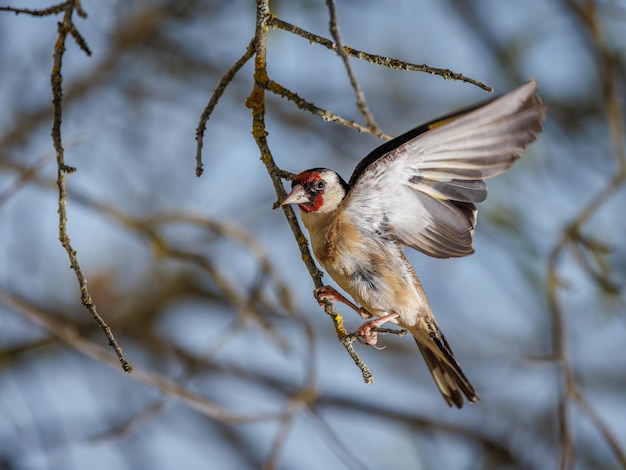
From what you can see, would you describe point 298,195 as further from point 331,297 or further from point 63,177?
point 63,177

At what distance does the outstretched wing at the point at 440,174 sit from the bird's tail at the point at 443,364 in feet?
1.56

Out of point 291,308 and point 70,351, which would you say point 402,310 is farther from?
point 70,351

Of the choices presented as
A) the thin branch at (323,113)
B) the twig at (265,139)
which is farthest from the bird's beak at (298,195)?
the thin branch at (323,113)

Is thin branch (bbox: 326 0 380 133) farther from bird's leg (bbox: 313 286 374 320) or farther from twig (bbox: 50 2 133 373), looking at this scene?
twig (bbox: 50 2 133 373)

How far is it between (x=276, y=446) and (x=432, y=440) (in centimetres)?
155

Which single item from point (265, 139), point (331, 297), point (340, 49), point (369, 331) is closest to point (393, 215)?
point (369, 331)

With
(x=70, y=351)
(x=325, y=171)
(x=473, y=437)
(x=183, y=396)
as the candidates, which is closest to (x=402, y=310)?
(x=325, y=171)

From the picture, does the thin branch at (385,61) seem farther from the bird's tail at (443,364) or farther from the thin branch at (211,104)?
the bird's tail at (443,364)

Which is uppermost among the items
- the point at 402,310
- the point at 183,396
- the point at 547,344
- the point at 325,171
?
the point at 547,344

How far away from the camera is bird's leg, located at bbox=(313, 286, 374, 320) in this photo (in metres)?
2.25

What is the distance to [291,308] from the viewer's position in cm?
367

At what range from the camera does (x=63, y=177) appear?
202 cm

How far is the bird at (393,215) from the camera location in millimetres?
2638

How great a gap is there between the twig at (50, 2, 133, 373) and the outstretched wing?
98cm
